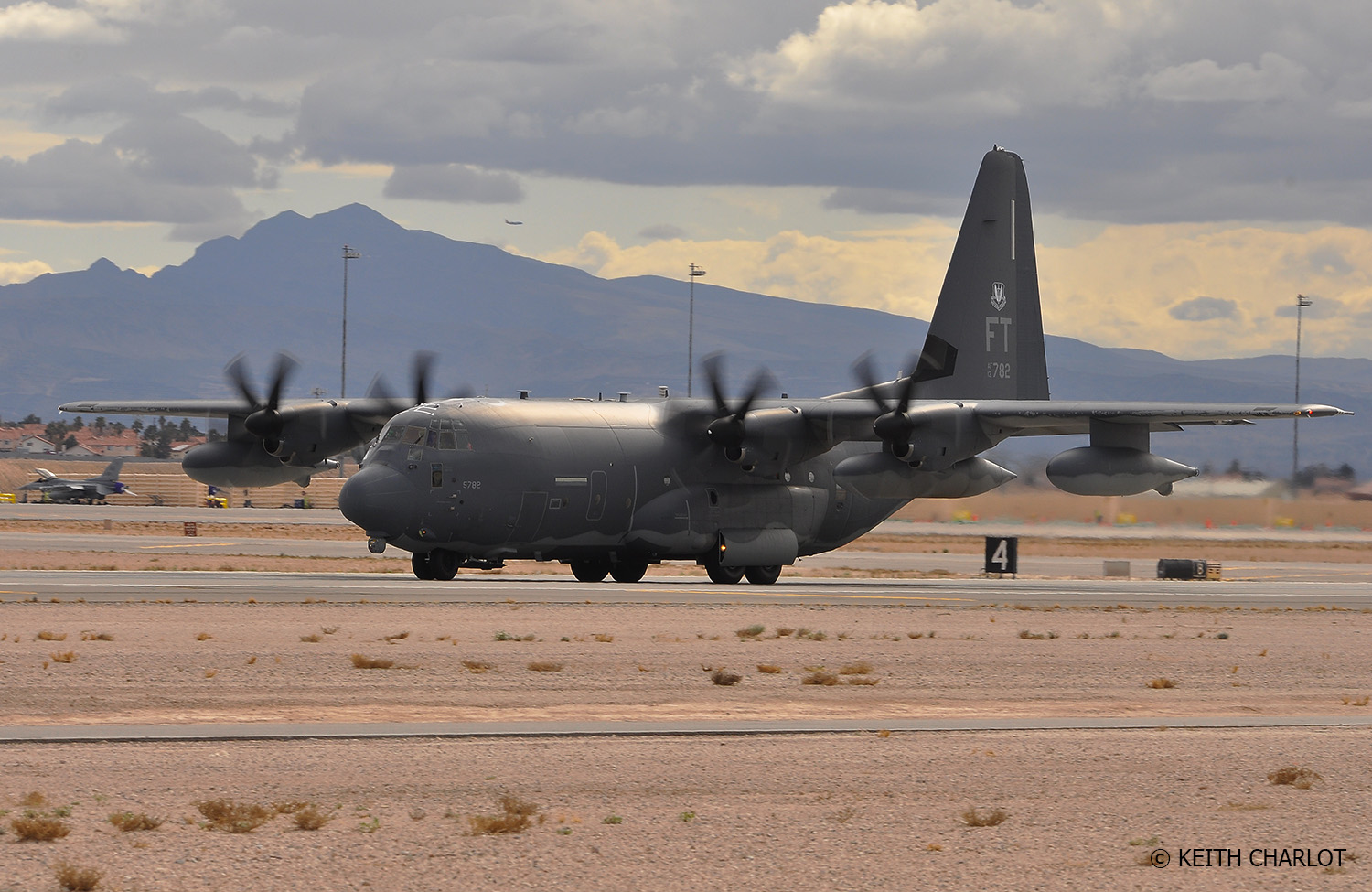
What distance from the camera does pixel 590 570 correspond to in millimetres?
41000

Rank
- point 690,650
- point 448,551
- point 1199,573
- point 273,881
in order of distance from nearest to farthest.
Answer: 1. point 273,881
2. point 690,650
3. point 448,551
4. point 1199,573

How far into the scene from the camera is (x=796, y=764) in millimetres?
14492

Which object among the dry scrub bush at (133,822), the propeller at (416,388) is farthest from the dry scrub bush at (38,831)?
the propeller at (416,388)

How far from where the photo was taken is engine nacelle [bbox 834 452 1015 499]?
3731 centimetres

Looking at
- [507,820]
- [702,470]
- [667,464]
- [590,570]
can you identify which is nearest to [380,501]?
[590,570]

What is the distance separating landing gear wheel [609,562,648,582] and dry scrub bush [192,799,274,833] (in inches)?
1136

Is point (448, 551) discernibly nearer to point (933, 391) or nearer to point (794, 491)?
point (794, 491)

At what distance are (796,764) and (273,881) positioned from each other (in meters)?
5.91

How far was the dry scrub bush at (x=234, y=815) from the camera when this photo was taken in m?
11.2

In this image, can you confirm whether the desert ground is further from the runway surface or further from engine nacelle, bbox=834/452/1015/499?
engine nacelle, bbox=834/452/1015/499

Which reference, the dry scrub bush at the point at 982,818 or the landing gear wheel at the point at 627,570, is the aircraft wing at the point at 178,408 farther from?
the dry scrub bush at the point at 982,818

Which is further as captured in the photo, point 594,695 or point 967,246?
point 967,246

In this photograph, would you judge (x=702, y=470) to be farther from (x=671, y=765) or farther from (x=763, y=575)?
(x=671, y=765)

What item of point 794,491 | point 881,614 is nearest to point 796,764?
point 881,614
